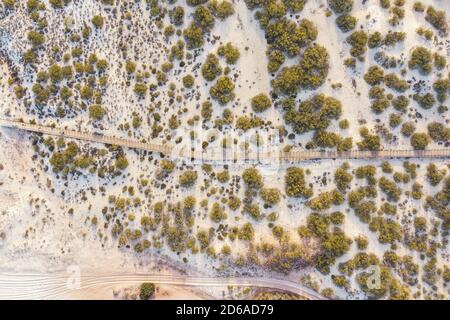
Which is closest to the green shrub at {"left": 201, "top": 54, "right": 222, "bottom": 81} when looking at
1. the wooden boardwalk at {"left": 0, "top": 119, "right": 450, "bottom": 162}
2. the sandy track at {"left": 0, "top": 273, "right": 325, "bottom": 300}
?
the wooden boardwalk at {"left": 0, "top": 119, "right": 450, "bottom": 162}

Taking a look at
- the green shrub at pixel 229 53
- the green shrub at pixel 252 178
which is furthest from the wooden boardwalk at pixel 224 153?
the green shrub at pixel 229 53

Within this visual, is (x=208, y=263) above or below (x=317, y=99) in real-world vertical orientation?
below

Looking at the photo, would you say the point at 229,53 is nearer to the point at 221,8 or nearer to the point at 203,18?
the point at 203,18

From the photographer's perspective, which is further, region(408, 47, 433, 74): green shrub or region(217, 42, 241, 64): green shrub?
region(217, 42, 241, 64): green shrub

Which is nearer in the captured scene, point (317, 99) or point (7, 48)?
point (317, 99)

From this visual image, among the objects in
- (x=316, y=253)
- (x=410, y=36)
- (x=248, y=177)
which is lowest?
(x=316, y=253)

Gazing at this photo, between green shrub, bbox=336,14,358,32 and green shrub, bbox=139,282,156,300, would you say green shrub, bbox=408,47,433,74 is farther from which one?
green shrub, bbox=139,282,156,300

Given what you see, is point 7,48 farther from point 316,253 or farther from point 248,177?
point 316,253

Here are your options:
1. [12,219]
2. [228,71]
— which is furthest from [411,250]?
[12,219]
